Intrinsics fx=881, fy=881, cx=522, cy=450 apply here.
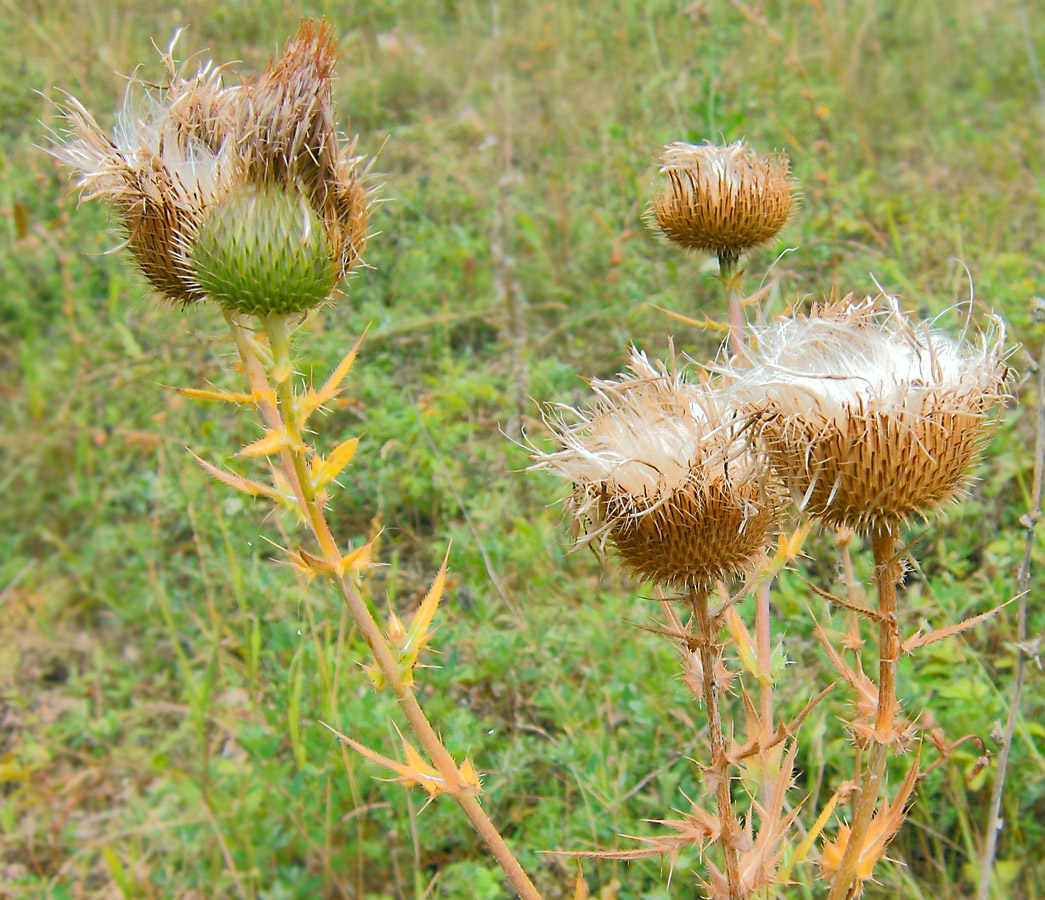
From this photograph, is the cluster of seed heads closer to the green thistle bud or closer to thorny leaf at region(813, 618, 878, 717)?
thorny leaf at region(813, 618, 878, 717)

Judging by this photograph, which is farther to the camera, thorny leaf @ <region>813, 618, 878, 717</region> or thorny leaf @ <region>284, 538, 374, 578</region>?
thorny leaf @ <region>284, 538, 374, 578</region>

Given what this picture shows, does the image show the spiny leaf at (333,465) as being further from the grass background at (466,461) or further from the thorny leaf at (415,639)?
the grass background at (466,461)

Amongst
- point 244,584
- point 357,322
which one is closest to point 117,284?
point 357,322

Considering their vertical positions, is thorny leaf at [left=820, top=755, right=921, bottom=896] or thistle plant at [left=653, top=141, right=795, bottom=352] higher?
thistle plant at [left=653, top=141, right=795, bottom=352]

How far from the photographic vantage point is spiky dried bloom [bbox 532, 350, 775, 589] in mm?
1521

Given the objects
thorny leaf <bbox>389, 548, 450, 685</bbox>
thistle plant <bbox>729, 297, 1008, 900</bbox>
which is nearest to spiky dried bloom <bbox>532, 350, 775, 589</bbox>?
thistle plant <bbox>729, 297, 1008, 900</bbox>

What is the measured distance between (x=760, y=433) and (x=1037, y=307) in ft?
2.67

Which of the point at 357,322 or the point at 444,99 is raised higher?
the point at 444,99

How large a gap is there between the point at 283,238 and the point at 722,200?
1.12 m

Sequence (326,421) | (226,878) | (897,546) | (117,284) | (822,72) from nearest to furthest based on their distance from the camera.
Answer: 1. (897,546)
2. (226,878)
3. (326,421)
4. (117,284)
5. (822,72)

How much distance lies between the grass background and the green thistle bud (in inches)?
18.0

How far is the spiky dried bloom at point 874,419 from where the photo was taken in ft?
4.29

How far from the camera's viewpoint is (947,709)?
244 cm

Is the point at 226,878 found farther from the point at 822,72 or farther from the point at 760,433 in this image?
the point at 822,72
